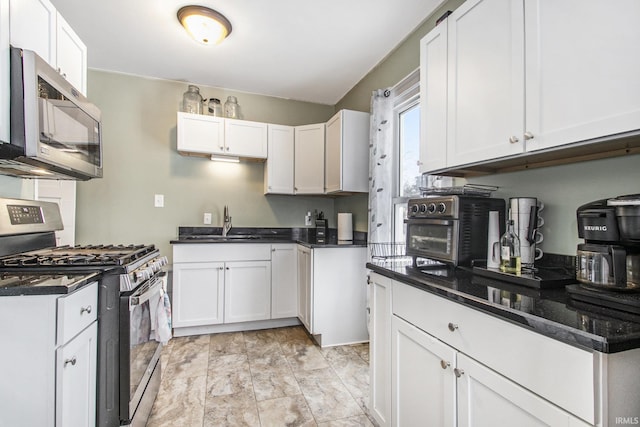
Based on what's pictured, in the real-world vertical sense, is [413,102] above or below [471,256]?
above

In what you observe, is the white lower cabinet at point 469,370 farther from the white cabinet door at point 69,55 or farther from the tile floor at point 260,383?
the white cabinet door at point 69,55

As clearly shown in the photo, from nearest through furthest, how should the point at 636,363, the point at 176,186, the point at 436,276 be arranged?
1. the point at 636,363
2. the point at 436,276
3. the point at 176,186

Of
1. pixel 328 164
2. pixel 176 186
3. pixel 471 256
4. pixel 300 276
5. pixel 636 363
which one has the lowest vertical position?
pixel 300 276

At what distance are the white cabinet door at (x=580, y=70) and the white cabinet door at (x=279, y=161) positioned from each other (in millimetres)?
2529

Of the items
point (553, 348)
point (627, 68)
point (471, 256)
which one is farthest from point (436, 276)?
point (627, 68)

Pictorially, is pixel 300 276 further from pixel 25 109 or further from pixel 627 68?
pixel 627 68

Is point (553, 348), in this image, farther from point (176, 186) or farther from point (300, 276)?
point (176, 186)

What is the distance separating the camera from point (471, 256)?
1.48m

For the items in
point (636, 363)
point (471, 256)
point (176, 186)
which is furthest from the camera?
point (176, 186)

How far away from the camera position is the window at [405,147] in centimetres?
244

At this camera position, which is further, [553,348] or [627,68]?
[627,68]

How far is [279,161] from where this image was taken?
3.42 m

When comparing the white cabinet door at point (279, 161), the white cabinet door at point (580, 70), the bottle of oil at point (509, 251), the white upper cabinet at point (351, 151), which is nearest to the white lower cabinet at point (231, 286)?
the white cabinet door at point (279, 161)

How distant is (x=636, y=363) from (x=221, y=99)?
3.74m
